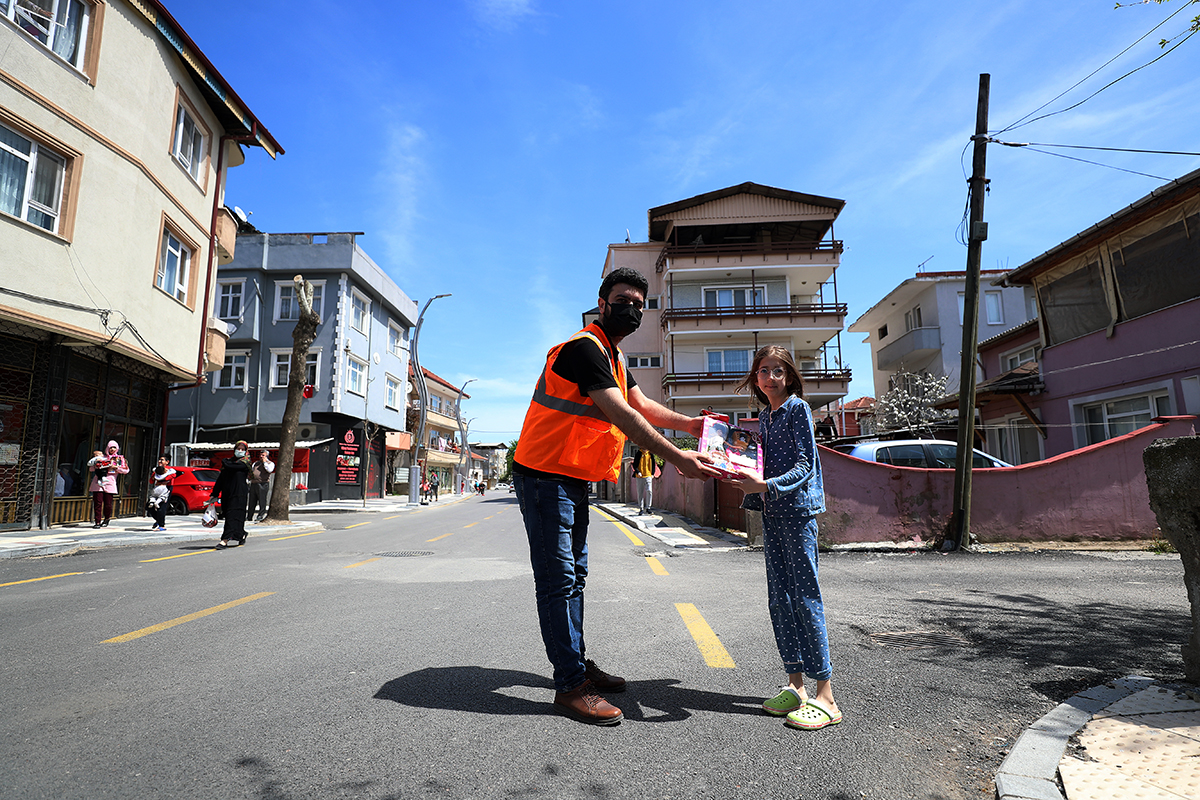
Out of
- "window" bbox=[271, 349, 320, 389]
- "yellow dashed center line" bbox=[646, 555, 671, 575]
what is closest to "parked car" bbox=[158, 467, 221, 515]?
"window" bbox=[271, 349, 320, 389]

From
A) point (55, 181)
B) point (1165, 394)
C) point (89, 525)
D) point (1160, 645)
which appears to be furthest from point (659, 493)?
point (1160, 645)

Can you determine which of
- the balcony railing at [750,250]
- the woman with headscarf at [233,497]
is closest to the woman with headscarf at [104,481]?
the woman with headscarf at [233,497]

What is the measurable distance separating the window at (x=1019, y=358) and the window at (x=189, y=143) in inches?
956

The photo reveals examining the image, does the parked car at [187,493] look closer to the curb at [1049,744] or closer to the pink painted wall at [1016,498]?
A: the pink painted wall at [1016,498]

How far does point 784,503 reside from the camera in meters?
3.30

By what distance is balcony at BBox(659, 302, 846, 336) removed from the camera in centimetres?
3431

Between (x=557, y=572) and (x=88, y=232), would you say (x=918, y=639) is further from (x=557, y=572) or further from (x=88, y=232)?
(x=88, y=232)

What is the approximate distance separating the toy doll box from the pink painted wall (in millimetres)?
7345

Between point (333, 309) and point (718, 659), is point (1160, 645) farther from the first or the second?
point (333, 309)

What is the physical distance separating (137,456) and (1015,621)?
19.8 metres

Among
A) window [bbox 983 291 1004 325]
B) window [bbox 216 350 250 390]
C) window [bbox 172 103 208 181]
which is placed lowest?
window [bbox 216 350 250 390]

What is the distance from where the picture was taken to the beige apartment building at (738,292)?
1355 inches

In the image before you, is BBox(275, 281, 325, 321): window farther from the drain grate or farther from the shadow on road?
the drain grate

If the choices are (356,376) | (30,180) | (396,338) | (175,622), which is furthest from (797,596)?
(396,338)
